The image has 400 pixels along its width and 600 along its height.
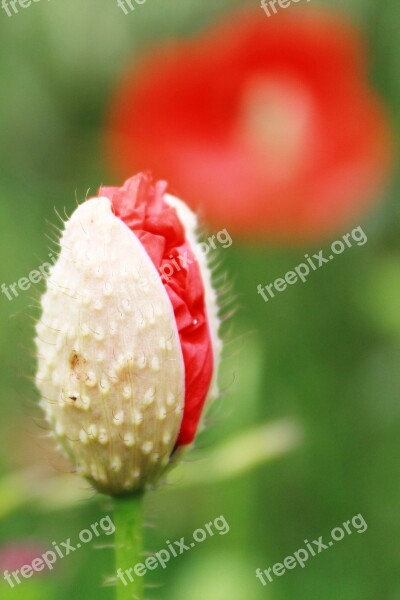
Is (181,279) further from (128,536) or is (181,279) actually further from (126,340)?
(128,536)

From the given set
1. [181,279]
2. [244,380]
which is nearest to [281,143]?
[244,380]

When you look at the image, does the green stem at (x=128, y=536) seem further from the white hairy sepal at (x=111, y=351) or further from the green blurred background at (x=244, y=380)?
the green blurred background at (x=244, y=380)

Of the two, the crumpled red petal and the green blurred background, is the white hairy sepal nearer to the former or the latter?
the crumpled red petal

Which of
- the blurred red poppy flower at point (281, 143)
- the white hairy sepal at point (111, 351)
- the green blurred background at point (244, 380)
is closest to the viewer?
the white hairy sepal at point (111, 351)

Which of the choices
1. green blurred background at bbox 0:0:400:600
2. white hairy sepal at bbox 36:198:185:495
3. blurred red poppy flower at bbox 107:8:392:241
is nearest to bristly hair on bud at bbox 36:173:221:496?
white hairy sepal at bbox 36:198:185:495

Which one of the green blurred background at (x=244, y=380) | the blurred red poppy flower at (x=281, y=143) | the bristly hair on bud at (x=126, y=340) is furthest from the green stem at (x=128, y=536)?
the blurred red poppy flower at (x=281, y=143)

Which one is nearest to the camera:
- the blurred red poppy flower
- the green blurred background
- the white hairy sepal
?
the white hairy sepal
